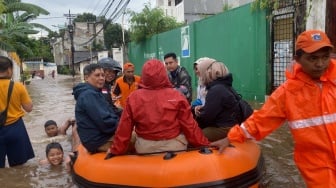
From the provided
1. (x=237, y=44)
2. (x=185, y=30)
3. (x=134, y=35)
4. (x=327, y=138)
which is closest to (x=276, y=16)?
(x=237, y=44)

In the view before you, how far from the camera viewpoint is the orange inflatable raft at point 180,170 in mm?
3508

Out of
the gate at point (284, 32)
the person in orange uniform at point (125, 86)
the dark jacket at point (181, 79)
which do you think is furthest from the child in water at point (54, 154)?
the gate at point (284, 32)

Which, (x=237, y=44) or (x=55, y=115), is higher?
(x=237, y=44)

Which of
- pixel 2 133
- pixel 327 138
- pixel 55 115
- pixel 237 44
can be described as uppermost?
pixel 237 44

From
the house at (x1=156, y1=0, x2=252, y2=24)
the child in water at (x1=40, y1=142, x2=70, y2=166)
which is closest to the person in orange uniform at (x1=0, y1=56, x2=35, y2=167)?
the child in water at (x1=40, y1=142, x2=70, y2=166)

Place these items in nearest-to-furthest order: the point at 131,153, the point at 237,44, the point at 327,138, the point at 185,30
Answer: the point at 327,138, the point at 131,153, the point at 237,44, the point at 185,30

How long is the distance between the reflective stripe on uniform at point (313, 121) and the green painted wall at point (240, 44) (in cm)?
792

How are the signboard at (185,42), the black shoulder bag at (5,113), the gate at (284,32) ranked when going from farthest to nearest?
1. the signboard at (185,42)
2. the gate at (284,32)
3. the black shoulder bag at (5,113)

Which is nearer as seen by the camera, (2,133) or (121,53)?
(2,133)

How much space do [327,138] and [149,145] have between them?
175 centimetres

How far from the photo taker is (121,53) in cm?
2917

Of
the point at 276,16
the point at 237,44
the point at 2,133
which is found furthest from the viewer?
the point at 237,44

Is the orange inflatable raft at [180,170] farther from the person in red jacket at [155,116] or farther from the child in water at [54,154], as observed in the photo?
the child in water at [54,154]

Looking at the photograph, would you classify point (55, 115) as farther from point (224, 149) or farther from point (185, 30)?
point (224, 149)
